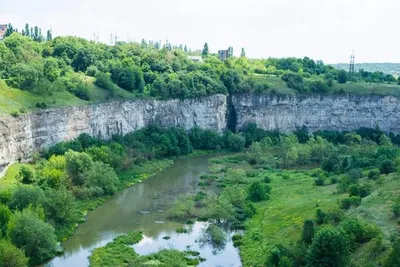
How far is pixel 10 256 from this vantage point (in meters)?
25.6

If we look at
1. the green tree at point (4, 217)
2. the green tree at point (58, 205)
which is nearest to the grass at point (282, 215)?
the green tree at point (58, 205)

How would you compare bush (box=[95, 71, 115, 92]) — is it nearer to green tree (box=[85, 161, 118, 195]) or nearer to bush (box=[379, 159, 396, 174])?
green tree (box=[85, 161, 118, 195])

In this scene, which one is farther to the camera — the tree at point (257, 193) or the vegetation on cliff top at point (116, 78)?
the vegetation on cliff top at point (116, 78)

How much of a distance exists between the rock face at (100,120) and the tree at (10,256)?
16473 mm

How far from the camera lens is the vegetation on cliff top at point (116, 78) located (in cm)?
5119

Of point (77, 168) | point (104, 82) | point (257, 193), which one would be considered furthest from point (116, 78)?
point (257, 193)

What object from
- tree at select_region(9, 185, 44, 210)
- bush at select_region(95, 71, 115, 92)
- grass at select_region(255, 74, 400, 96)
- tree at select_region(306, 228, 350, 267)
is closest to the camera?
tree at select_region(306, 228, 350, 267)

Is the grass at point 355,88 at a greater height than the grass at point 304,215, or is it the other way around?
the grass at point 355,88

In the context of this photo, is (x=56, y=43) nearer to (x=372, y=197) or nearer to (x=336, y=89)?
(x=336, y=89)

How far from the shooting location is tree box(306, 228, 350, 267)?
24.3m

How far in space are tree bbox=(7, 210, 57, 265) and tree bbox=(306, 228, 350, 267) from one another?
50.7 feet

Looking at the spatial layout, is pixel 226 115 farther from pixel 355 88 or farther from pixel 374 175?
pixel 374 175

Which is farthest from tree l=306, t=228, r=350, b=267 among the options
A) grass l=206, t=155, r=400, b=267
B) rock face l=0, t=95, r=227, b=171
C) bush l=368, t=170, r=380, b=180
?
rock face l=0, t=95, r=227, b=171

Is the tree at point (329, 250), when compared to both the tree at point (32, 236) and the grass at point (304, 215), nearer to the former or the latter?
the grass at point (304, 215)
